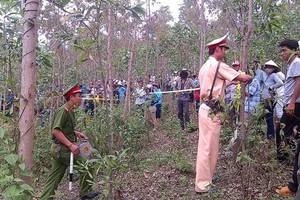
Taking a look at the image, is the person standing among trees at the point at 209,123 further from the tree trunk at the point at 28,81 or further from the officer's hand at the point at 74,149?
the tree trunk at the point at 28,81

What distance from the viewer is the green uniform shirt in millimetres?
4121

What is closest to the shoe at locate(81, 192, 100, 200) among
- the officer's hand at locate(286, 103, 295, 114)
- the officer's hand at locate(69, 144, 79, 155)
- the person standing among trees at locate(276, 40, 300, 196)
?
the officer's hand at locate(69, 144, 79, 155)

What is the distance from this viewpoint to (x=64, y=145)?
415 centimetres

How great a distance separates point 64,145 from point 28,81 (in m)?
1.52

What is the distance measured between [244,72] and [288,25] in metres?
7.09

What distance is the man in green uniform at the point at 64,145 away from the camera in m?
4.06

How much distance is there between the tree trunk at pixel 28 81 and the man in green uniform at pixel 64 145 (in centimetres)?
120

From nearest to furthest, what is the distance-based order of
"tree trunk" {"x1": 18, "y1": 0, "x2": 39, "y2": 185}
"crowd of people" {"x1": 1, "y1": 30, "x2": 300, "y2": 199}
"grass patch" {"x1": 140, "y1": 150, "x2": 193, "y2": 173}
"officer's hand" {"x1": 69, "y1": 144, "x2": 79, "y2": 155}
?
1. "tree trunk" {"x1": 18, "y1": 0, "x2": 39, "y2": 185}
2. "crowd of people" {"x1": 1, "y1": 30, "x2": 300, "y2": 199}
3. "officer's hand" {"x1": 69, "y1": 144, "x2": 79, "y2": 155}
4. "grass patch" {"x1": 140, "y1": 150, "x2": 193, "y2": 173}

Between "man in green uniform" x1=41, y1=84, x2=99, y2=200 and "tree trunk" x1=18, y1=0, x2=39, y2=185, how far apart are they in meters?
1.20

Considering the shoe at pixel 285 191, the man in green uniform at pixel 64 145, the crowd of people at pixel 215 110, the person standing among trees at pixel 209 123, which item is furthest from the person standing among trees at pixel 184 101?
the shoe at pixel 285 191

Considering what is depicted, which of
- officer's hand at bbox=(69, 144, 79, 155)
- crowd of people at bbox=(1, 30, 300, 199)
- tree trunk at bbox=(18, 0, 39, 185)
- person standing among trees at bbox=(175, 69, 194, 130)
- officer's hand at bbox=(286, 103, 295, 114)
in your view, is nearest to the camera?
tree trunk at bbox=(18, 0, 39, 185)

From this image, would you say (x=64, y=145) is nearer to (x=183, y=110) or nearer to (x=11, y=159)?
(x=11, y=159)

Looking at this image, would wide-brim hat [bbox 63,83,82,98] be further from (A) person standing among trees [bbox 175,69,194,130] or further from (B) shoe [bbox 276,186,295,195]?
(A) person standing among trees [bbox 175,69,194,130]

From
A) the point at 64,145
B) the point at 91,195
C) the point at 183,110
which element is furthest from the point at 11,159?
the point at 183,110
